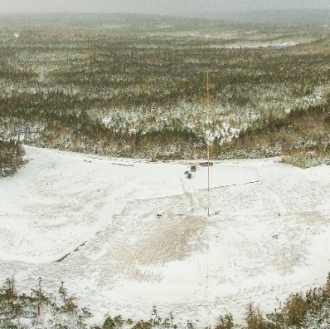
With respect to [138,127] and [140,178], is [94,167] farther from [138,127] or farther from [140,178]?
[138,127]

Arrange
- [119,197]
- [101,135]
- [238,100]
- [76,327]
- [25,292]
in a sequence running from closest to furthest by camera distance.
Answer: [76,327] < [25,292] < [119,197] < [101,135] < [238,100]

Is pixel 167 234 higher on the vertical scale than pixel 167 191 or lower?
lower

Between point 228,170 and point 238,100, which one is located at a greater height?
point 238,100

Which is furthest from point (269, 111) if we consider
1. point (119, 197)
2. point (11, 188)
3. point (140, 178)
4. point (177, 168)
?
point (11, 188)

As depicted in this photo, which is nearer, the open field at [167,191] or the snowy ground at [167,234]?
the snowy ground at [167,234]

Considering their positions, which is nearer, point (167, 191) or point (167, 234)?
point (167, 234)

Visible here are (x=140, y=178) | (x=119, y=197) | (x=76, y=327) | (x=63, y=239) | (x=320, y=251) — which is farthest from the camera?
(x=140, y=178)

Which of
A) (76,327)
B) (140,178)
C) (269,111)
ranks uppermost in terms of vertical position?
(269,111)

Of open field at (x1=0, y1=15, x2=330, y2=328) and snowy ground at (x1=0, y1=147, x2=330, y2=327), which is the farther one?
open field at (x1=0, y1=15, x2=330, y2=328)
